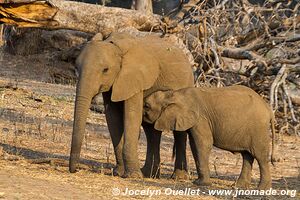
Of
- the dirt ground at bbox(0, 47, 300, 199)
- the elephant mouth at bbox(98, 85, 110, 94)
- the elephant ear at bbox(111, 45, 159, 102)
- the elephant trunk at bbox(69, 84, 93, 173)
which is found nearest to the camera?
the dirt ground at bbox(0, 47, 300, 199)

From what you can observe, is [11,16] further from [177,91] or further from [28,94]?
[28,94]

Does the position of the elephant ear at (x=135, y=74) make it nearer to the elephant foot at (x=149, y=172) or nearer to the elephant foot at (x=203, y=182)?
the elephant foot at (x=149, y=172)

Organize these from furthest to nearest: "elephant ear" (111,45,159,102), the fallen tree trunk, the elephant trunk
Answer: the fallen tree trunk, "elephant ear" (111,45,159,102), the elephant trunk

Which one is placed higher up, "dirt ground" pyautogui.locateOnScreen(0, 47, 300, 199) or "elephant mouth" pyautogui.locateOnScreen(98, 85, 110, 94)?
"elephant mouth" pyautogui.locateOnScreen(98, 85, 110, 94)

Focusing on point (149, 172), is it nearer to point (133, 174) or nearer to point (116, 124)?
point (133, 174)

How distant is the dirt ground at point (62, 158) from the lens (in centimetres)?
790

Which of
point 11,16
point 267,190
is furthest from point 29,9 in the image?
point 267,190

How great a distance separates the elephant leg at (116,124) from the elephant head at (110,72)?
16.6 inches

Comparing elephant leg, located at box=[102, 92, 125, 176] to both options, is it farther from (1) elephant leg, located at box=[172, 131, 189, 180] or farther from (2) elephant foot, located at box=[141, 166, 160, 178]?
(1) elephant leg, located at box=[172, 131, 189, 180]

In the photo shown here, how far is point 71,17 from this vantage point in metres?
12.6

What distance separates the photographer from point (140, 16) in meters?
15.2

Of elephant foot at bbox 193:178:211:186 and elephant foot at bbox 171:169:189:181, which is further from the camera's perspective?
elephant foot at bbox 171:169:189:181

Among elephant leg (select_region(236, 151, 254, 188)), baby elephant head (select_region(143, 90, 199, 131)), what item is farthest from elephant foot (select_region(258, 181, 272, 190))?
baby elephant head (select_region(143, 90, 199, 131))

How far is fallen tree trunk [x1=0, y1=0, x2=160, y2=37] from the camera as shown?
11.0m
